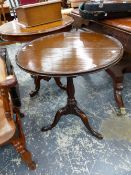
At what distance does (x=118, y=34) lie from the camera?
172 cm

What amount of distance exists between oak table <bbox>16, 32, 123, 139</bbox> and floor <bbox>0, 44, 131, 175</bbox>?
0.11 metres

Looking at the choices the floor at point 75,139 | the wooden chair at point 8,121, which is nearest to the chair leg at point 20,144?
the wooden chair at point 8,121

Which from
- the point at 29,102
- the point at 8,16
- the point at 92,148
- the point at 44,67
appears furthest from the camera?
the point at 8,16

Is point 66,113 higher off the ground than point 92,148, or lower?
higher

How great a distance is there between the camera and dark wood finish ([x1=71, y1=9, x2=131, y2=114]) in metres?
1.67

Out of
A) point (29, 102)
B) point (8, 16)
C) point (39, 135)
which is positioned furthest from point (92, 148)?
point (8, 16)

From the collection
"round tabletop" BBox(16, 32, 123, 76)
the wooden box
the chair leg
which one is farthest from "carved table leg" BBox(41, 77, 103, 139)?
the wooden box

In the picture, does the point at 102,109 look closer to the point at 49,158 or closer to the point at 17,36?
the point at 49,158

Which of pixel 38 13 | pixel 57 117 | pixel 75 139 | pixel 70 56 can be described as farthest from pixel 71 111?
pixel 38 13

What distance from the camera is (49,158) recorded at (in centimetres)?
165

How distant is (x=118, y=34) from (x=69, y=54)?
53cm

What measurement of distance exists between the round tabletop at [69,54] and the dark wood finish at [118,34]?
0.12m

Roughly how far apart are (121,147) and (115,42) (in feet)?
2.70

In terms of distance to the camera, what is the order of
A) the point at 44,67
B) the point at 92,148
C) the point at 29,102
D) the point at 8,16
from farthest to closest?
the point at 8,16 < the point at 29,102 < the point at 92,148 < the point at 44,67
